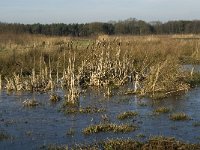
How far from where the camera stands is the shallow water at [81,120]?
1155 centimetres

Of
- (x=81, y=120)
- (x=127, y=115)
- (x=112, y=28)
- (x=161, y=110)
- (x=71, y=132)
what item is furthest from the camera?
(x=112, y=28)

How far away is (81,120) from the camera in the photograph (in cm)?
1385

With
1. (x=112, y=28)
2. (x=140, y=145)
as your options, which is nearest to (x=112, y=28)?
(x=112, y=28)

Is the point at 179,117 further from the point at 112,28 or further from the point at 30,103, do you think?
the point at 112,28

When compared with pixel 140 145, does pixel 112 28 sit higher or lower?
higher

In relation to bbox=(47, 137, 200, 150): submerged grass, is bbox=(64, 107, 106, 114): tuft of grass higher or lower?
lower

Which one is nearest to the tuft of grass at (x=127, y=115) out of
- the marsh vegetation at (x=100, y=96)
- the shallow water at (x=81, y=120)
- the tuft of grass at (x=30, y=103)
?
the marsh vegetation at (x=100, y=96)

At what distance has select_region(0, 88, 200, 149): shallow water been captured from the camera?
11.5 metres

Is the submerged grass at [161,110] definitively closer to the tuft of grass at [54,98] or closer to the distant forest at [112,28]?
the tuft of grass at [54,98]

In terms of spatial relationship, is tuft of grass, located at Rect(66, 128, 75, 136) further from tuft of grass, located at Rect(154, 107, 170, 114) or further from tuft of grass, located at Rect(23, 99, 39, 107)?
tuft of grass, located at Rect(23, 99, 39, 107)

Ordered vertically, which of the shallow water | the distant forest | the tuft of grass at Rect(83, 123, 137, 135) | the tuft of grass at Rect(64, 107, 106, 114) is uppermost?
the distant forest

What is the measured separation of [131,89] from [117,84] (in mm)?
1187

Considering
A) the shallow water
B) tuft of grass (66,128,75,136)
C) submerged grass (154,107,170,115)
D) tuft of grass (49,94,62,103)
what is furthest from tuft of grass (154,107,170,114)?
tuft of grass (49,94,62,103)

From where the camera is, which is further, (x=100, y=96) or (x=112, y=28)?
(x=112, y=28)
